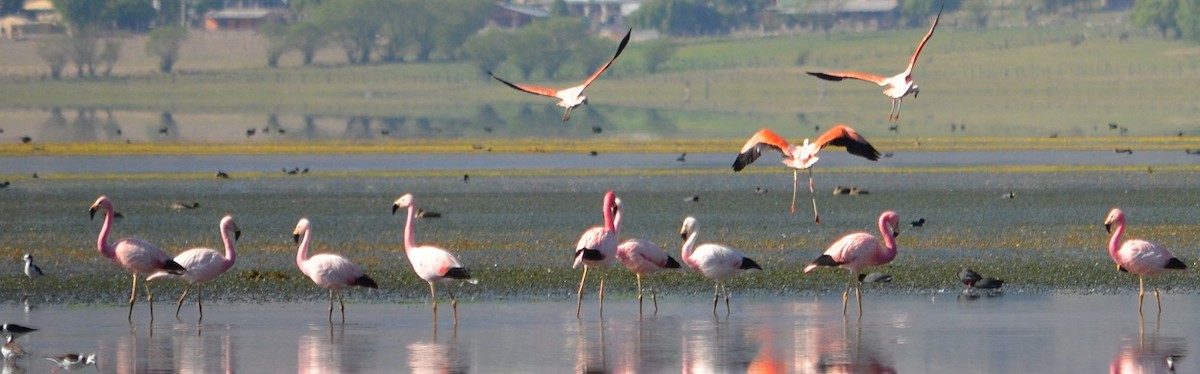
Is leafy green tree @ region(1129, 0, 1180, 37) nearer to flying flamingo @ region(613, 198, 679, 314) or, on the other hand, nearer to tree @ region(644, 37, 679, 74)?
tree @ region(644, 37, 679, 74)

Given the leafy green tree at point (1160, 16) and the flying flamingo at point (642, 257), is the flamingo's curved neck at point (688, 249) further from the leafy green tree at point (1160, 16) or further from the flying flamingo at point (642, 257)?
the leafy green tree at point (1160, 16)

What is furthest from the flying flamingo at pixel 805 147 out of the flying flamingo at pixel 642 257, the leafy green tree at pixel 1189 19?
the leafy green tree at pixel 1189 19

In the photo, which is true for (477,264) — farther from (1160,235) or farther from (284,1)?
(284,1)

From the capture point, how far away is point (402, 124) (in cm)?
8769

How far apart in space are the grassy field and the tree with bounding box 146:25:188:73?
2.58ft

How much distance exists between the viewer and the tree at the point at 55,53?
117475mm

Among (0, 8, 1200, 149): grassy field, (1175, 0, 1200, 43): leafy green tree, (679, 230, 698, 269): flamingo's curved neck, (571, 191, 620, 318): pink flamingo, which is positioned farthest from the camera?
(1175, 0, 1200, 43): leafy green tree

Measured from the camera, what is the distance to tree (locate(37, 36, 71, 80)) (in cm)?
11747

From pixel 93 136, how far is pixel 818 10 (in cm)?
8973

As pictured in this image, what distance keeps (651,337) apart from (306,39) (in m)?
109

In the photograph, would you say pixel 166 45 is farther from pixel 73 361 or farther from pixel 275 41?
pixel 73 361

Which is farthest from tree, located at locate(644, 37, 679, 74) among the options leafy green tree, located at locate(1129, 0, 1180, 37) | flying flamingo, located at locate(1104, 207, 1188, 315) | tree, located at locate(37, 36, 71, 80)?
flying flamingo, located at locate(1104, 207, 1188, 315)

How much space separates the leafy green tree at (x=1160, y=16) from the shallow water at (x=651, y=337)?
354 feet

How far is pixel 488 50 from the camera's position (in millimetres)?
125125
